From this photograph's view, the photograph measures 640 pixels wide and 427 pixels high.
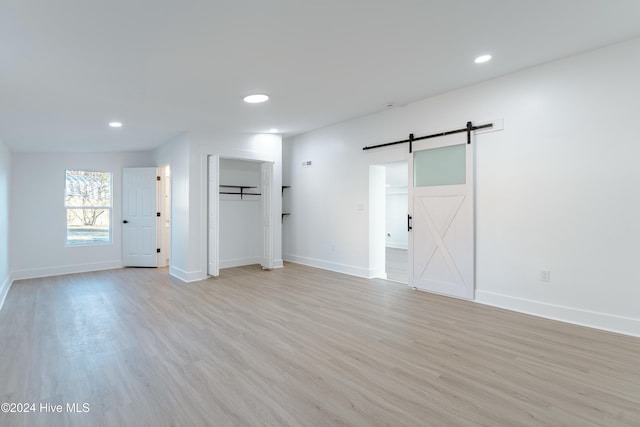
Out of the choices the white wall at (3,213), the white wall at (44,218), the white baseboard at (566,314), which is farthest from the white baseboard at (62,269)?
the white baseboard at (566,314)

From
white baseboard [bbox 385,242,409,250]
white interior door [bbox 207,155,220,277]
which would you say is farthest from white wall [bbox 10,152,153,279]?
white baseboard [bbox 385,242,409,250]

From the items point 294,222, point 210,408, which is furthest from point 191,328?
point 294,222

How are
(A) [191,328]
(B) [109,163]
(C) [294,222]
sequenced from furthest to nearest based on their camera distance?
1. (C) [294,222]
2. (B) [109,163]
3. (A) [191,328]

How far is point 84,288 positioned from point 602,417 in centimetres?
621

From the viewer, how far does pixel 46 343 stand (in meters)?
2.96

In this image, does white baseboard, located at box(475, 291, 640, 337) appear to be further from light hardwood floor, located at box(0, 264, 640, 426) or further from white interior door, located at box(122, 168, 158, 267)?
white interior door, located at box(122, 168, 158, 267)

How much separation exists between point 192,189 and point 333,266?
2936 millimetres

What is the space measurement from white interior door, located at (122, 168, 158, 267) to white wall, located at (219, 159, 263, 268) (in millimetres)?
1507

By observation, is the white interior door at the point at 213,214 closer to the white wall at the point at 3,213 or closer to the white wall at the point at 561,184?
the white wall at the point at 3,213

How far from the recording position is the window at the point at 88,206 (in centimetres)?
625

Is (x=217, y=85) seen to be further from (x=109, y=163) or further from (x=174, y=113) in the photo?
(x=109, y=163)

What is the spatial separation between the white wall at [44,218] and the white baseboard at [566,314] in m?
7.06

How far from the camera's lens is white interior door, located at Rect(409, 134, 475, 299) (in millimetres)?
4148

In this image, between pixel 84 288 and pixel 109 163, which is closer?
pixel 84 288
